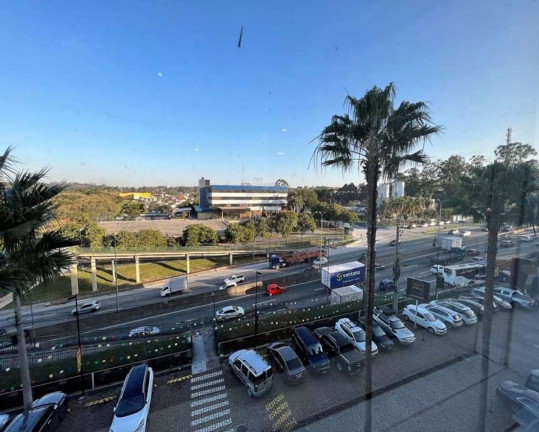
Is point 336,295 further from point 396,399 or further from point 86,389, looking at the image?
point 86,389

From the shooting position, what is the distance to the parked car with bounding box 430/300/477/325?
667 centimetres

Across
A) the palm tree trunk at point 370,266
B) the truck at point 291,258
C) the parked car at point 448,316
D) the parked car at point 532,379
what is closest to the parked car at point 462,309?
the parked car at point 448,316

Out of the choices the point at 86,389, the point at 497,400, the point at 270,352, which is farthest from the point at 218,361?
the point at 497,400

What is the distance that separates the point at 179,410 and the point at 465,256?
15452 mm

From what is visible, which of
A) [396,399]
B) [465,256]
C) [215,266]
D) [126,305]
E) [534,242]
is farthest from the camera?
[215,266]

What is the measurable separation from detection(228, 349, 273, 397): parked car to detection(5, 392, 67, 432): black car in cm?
292

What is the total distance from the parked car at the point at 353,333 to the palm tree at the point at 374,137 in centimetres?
276

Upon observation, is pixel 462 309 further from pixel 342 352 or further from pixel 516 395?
pixel 516 395

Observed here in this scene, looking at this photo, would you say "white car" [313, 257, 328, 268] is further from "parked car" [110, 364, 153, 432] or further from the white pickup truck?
"parked car" [110, 364, 153, 432]

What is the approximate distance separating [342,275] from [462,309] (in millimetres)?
5092

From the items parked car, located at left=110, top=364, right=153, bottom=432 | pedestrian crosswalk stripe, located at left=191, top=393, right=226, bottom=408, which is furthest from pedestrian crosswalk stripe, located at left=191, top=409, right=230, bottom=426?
parked car, located at left=110, top=364, right=153, bottom=432

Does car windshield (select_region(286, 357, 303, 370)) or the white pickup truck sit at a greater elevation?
car windshield (select_region(286, 357, 303, 370))

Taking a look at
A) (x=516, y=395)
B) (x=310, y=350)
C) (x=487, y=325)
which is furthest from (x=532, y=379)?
(x=310, y=350)

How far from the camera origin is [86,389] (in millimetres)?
4973
